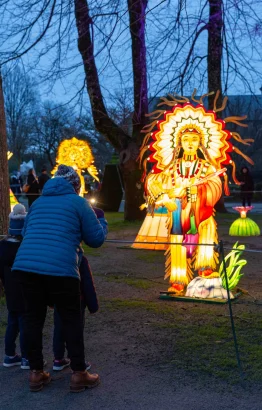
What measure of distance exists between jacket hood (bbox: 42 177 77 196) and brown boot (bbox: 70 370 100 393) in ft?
4.56

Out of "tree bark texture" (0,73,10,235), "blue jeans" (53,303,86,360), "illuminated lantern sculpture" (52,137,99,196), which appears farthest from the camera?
"illuminated lantern sculpture" (52,137,99,196)

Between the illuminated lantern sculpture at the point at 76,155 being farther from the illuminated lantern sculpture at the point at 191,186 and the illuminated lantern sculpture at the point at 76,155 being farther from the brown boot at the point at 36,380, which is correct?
the brown boot at the point at 36,380

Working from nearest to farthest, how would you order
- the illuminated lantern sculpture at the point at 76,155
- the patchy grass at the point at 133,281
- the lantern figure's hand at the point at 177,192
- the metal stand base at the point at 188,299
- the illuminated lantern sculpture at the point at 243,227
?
the metal stand base at the point at 188,299, the lantern figure's hand at the point at 177,192, the patchy grass at the point at 133,281, the illuminated lantern sculpture at the point at 243,227, the illuminated lantern sculpture at the point at 76,155

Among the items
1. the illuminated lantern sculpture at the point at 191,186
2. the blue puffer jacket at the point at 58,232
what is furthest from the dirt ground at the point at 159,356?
the blue puffer jacket at the point at 58,232

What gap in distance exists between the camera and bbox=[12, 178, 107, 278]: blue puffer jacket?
4391mm

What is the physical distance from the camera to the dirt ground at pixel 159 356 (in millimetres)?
4449

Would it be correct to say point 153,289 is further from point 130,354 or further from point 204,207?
point 130,354

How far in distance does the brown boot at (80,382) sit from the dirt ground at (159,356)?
7 cm

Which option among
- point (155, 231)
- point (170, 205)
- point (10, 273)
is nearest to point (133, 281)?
point (170, 205)

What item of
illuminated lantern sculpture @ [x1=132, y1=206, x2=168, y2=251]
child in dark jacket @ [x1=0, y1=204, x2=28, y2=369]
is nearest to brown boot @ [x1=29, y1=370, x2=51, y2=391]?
child in dark jacket @ [x1=0, y1=204, x2=28, y2=369]

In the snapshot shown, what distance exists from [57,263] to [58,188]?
58 cm

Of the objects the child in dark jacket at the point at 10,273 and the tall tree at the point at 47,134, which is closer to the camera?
the child in dark jacket at the point at 10,273

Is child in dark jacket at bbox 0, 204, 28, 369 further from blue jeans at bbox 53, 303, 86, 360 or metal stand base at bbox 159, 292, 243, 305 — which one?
metal stand base at bbox 159, 292, 243, 305

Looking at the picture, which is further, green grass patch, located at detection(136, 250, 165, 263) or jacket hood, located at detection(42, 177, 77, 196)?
green grass patch, located at detection(136, 250, 165, 263)
